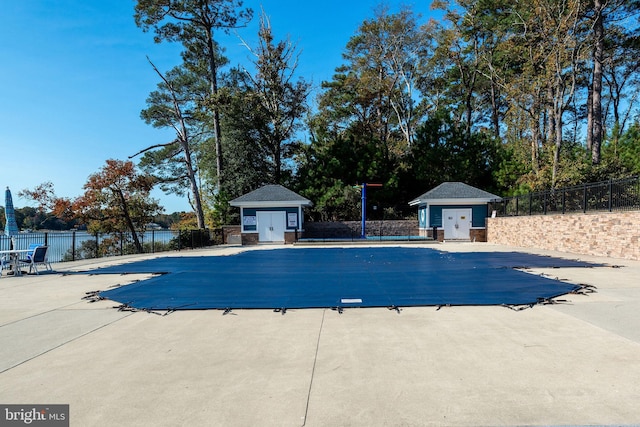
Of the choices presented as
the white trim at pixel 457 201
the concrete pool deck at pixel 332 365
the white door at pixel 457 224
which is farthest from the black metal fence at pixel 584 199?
the concrete pool deck at pixel 332 365

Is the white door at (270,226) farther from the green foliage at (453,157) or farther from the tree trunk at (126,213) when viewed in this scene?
the green foliage at (453,157)

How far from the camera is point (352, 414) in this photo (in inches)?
106

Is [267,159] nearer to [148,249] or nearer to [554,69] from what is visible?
[148,249]

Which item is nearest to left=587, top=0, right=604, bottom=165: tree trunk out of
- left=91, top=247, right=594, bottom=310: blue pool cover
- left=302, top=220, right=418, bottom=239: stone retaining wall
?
left=302, top=220, right=418, bottom=239: stone retaining wall

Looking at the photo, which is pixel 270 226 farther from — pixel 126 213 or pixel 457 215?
pixel 457 215

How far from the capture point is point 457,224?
78.7 ft

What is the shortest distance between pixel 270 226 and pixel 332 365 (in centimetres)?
2073

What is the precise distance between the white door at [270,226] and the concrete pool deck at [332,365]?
1803cm

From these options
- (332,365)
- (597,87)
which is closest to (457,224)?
(597,87)

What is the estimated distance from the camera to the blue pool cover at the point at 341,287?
247 inches

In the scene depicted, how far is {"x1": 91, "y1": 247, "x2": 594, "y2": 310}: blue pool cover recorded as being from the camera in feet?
20.6

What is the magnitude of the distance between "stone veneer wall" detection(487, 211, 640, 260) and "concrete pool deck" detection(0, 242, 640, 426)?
7.14m

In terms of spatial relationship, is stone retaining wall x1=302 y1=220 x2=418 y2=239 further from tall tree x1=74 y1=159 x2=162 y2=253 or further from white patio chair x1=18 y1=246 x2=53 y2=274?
white patio chair x1=18 y1=246 x2=53 y2=274

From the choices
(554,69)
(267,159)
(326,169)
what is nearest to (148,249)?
(267,159)
